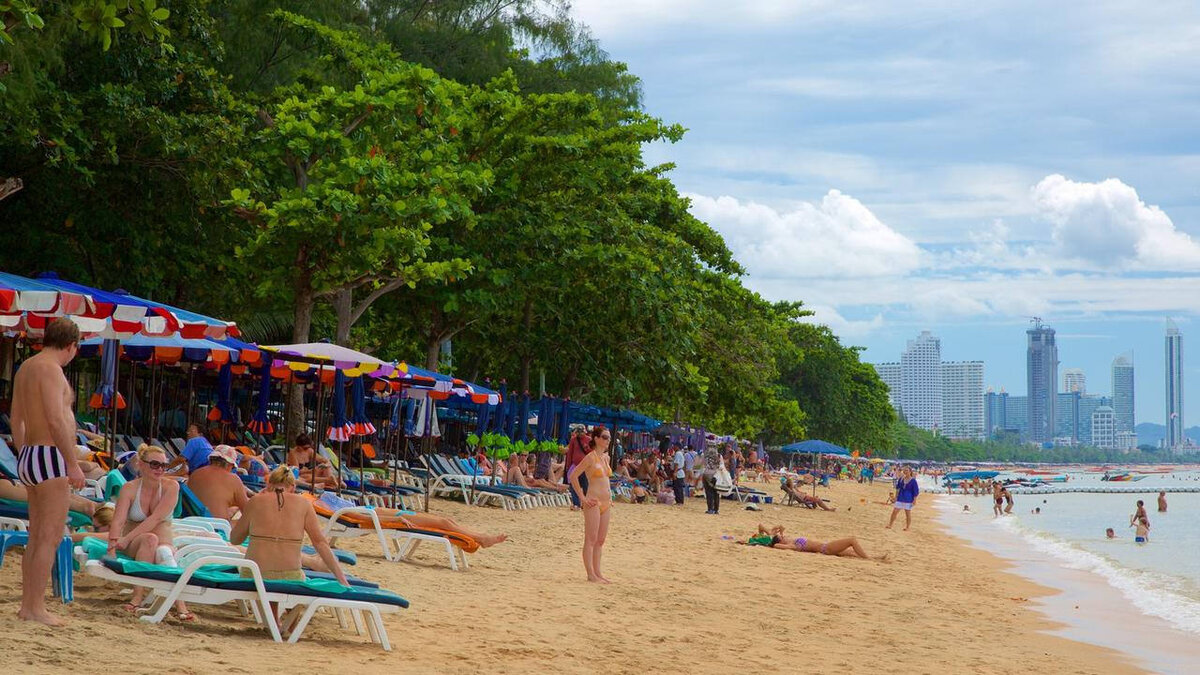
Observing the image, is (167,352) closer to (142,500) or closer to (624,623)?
(142,500)

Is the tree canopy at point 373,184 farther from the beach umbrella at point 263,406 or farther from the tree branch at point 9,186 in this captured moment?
the beach umbrella at point 263,406

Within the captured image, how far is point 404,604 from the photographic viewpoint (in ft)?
23.2

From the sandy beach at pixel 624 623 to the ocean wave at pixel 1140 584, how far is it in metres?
1.54

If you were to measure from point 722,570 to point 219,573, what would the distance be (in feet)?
26.1

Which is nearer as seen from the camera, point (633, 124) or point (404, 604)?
point (404, 604)

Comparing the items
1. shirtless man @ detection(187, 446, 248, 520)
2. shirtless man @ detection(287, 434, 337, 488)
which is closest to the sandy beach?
shirtless man @ detection(187, 446, 248, 520)

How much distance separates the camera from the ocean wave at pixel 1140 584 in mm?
14805

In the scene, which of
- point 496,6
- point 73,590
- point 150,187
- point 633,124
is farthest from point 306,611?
point 496,6

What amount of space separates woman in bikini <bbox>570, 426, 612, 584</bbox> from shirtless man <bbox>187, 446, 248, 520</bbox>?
9.76 feet

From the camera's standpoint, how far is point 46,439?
19.1ft

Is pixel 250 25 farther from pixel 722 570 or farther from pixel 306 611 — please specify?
pixel 306 611

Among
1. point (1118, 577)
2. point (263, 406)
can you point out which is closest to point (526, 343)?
point (263, 406)

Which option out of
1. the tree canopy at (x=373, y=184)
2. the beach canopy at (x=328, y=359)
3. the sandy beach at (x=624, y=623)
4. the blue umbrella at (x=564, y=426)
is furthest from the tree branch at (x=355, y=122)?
the blue umbrella at (x=564, y=426)

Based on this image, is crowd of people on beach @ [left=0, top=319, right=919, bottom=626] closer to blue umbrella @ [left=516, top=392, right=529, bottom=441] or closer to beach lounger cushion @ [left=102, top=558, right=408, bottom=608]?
beach lounger cushion @ [left=102, top=558, right=408, bottom=608]
